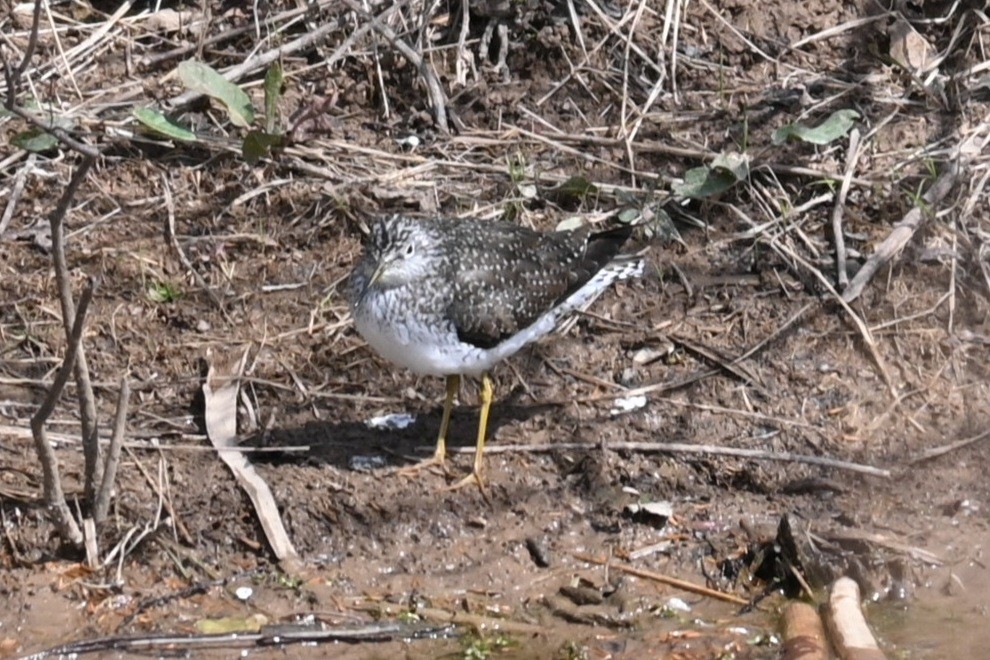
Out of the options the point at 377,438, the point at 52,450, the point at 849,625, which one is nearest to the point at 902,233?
the point at 849,625

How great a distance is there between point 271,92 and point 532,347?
7.27 ft

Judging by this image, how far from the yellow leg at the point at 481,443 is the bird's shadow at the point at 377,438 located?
0.24 m

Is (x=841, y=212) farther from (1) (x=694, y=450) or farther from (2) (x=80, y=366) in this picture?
(2) (x=80, y=366)

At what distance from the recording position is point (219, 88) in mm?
8664

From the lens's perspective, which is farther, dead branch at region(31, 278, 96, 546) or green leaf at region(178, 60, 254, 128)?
green leaf at region(178, 60, 254, 128)

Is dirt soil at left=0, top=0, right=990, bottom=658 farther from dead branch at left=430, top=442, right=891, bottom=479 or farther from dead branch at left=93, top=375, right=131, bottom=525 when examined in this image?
dead branch at left=93, top=375, right=131, bottom=525

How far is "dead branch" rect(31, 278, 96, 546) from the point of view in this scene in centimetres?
579

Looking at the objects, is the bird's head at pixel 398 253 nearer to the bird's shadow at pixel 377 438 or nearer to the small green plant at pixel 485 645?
the bird's shadow at pixel 377 438

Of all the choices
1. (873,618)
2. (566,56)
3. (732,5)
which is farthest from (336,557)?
(732,5)

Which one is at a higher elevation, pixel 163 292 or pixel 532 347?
→ pixel 163 292

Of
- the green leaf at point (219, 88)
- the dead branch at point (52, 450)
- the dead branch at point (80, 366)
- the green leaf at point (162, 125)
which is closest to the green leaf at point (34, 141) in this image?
the green leaf at point (162, 125)

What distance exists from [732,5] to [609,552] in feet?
14.0

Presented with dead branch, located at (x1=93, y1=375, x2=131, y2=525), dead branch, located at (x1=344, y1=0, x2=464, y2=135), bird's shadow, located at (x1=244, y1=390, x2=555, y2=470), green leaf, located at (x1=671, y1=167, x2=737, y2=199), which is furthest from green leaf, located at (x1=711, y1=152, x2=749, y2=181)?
dead branch, located at (x1=93, y1=375, x2=131, y2=525)

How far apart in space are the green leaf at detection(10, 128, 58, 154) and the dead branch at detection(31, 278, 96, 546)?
2.67 metres
